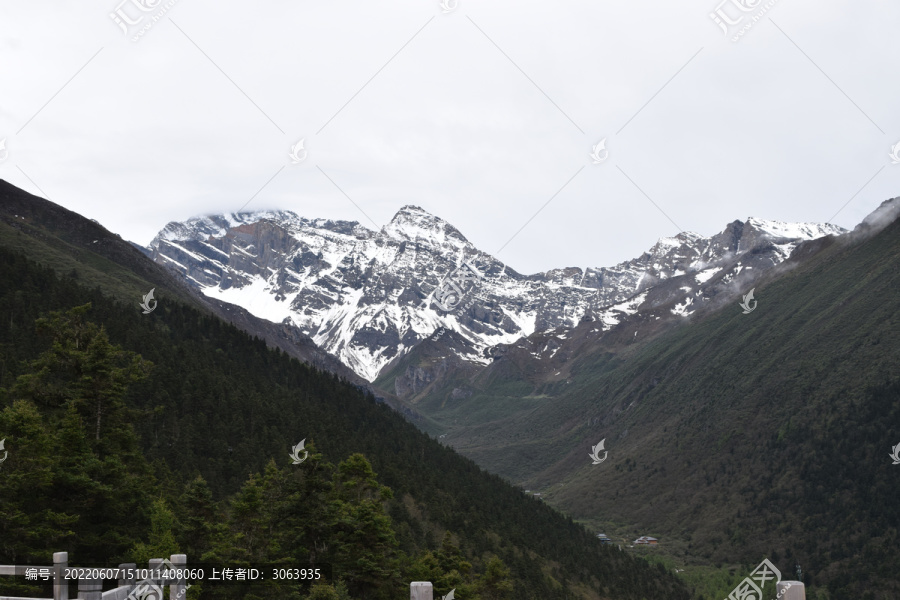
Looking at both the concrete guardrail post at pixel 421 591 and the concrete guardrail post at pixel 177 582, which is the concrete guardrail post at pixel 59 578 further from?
the concrete guardrail post at pixel 421 591

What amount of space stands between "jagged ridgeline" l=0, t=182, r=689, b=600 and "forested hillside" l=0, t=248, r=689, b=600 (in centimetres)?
16

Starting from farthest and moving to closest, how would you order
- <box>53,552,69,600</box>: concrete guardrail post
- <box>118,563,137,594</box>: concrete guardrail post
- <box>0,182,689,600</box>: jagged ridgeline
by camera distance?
<box>0,182,689,600</box>: jagged ridgeline, <box>118,563,137,594</box>: concrete guardrail post, <box>53,552,69,600</box>: concrete guardrail post

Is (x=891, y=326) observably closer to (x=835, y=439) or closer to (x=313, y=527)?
(x=835, y=439)

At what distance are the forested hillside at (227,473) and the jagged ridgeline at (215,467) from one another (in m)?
0.16

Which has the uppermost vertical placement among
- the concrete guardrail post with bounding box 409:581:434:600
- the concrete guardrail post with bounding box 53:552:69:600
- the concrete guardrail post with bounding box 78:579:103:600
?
the concrete guardrail post with bounding box 53:552:69:600

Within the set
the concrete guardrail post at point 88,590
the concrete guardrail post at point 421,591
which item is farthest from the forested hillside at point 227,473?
the concrete guardrail post at point 421,591

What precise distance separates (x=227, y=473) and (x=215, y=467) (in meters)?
2.35

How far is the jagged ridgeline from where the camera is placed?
3659 cm

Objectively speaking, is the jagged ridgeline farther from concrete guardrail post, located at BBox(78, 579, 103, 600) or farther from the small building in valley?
the small building in valley

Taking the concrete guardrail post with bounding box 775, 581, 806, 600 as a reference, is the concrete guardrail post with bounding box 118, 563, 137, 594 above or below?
above

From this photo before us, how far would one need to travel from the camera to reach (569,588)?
124 metres

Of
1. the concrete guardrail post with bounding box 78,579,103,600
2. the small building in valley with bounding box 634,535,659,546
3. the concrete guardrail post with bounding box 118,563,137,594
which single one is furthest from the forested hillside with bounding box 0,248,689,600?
the small building in valley with bounding box 634,535,659,546

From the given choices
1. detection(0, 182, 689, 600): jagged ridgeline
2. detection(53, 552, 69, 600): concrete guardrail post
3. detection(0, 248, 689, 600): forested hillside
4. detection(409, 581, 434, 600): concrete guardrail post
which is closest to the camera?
detection(409, 581, 434, 600): concrete guardrail post

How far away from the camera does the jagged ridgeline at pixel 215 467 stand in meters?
36.6
